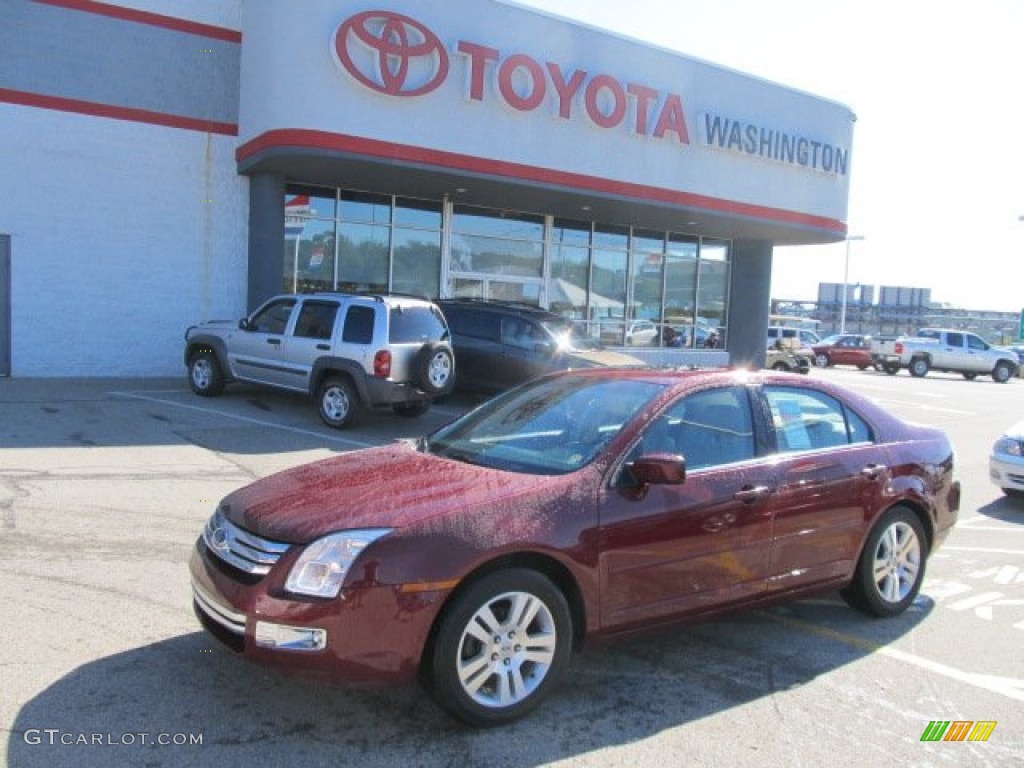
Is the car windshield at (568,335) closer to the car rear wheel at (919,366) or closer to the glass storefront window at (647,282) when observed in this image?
the glass storefront window at (647,282)

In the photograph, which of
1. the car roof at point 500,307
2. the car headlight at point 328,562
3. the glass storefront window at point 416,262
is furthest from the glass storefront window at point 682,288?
the car headlight at point 328,562

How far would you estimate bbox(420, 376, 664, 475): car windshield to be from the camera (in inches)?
166

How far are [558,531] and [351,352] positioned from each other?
7791mm

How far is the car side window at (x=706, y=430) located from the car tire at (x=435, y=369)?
691cm

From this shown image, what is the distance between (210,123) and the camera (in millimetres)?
15938

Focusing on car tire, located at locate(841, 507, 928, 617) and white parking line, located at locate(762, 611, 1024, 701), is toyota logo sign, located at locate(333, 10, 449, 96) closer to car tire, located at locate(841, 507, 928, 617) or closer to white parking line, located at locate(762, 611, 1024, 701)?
car tire, located at locate(841, 507, 928, 617)

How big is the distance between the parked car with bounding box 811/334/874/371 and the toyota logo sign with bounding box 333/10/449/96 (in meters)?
27.2

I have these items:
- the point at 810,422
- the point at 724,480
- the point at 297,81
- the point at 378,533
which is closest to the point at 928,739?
the point at 724,480

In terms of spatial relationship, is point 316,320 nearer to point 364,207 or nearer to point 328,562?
point 364,207

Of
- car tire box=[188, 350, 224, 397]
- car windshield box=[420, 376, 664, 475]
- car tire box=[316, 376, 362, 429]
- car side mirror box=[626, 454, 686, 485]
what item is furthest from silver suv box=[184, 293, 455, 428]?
car side mirror box=[626, 454, 686, 485]

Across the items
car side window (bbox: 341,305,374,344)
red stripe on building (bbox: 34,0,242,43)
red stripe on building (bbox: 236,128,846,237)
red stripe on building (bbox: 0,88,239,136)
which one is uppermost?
red stripe on building (bbox: 34,0,242,43)

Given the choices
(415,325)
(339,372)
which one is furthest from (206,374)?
(415,325)

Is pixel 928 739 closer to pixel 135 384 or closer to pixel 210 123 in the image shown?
pixel 135 384

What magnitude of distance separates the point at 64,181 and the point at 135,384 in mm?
3734
